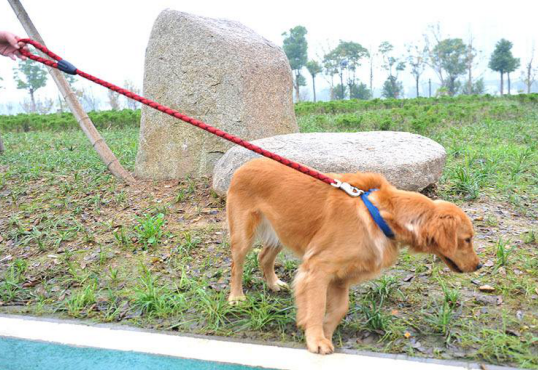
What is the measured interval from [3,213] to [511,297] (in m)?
5.71


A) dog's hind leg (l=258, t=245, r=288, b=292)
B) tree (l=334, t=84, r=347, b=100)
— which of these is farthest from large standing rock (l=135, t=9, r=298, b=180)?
tree (l=334, t=84, r=347, b=100)

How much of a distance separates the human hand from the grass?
1.94 metres

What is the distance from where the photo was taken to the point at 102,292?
4246mm

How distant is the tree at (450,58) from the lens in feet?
162

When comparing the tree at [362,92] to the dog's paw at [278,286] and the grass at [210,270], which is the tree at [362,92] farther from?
the dog's paw at [278,286]

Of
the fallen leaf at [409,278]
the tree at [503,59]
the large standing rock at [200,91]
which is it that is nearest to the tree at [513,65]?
the tree at [503,59]

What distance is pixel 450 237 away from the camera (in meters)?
3.00

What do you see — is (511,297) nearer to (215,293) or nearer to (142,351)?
(215,293)

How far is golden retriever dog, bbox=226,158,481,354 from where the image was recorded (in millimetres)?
3049

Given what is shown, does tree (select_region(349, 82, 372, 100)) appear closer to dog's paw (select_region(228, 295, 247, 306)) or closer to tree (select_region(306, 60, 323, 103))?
tree (select_region(306, 60, 323, 103))

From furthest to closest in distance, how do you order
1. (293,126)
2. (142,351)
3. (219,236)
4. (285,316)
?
1. (293,126)
2. (219,236)
3. (285,316)
4. (142,351)

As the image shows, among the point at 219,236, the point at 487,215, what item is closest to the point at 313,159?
the point at 219,236

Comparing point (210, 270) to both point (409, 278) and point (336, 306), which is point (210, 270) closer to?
point (336, 306)

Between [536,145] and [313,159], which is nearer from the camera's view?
[313,159]
